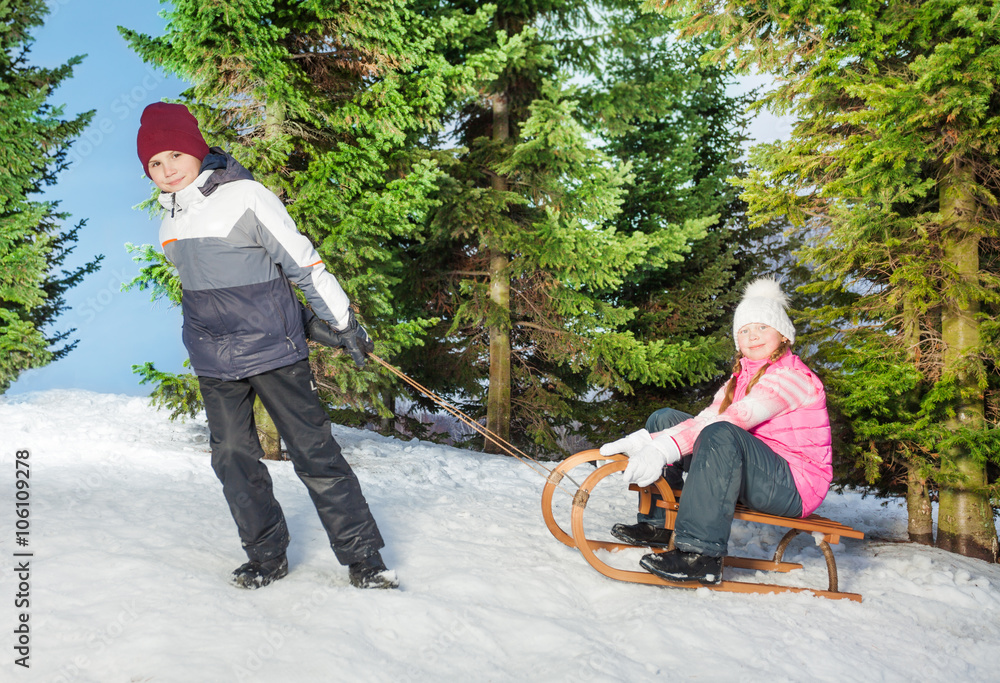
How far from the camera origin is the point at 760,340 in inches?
143

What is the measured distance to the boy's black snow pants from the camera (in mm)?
2926

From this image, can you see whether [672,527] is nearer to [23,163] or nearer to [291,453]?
[291,453]

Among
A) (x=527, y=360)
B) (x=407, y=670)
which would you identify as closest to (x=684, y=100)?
(x=527, y=360)

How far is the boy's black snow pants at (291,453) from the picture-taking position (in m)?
2.93

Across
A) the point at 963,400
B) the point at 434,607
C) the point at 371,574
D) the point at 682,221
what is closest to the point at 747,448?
the point at 434,607

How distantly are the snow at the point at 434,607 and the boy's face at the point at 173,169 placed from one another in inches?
70.6

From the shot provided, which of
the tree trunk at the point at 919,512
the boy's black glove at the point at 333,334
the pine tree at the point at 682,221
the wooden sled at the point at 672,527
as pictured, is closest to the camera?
the boy's black glove at the point at 333,334

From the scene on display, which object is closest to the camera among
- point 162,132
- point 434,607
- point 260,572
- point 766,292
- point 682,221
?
point 434,607

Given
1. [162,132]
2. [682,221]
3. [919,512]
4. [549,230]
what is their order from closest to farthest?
[162,132] < [919,512] < [549,230] < [682,221]

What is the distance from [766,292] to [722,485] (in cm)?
130

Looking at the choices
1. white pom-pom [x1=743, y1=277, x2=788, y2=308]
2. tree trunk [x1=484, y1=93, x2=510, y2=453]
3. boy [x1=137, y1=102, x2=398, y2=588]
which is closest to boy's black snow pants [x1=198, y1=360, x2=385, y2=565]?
boy [x1=137, y1=102, x2=398, y2=588]

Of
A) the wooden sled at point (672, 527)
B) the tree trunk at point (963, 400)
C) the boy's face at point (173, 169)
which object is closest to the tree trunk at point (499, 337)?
the tree trunk at point (963, 400)

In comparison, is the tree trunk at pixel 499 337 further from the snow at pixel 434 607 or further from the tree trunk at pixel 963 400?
the tree trunk at pixel 963 400

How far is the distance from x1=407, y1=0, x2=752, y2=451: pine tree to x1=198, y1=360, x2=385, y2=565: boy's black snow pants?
5.74 m
